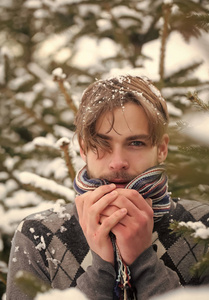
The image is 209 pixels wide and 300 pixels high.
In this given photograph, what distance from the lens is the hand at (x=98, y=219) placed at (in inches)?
54.8

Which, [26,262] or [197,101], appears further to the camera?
[26,262]

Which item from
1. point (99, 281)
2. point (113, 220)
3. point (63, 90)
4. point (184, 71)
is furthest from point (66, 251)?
point (184, 71)

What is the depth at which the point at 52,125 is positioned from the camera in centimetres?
289

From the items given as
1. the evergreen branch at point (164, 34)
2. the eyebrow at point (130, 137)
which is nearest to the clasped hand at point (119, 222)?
the eyebrow at point (130, 137)

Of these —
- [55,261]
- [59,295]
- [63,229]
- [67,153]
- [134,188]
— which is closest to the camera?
[59,295]

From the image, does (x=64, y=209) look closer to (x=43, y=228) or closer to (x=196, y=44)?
(x=43, y=228)

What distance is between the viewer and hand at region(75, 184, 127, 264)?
4.57 ft

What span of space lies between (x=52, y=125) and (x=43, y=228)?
1.27 meters

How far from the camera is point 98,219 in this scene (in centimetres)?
143

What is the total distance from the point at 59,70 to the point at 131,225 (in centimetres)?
119

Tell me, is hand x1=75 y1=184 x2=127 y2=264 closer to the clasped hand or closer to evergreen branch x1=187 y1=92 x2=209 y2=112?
the clasped hand

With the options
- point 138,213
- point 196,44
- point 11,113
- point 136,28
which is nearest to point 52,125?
point 11,113

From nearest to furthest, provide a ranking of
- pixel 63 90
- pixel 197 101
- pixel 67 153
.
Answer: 1. pixel 197 101
2. pixel 67 153
3. pixel 63 90

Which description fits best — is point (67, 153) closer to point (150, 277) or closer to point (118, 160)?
point (118, 160)
